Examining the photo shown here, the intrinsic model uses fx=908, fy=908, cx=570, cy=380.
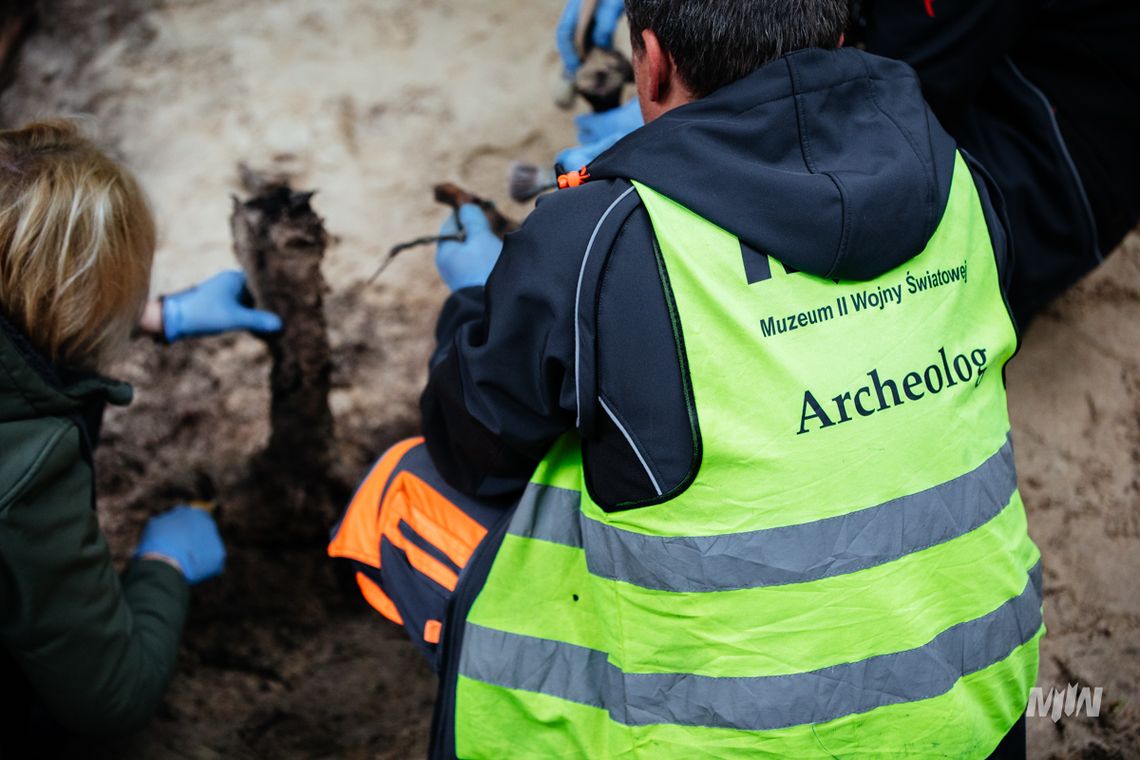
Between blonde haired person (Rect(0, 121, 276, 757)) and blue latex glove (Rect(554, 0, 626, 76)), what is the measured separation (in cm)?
92

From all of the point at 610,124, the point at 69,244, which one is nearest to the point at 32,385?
the point at 69,244

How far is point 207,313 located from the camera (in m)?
1.73

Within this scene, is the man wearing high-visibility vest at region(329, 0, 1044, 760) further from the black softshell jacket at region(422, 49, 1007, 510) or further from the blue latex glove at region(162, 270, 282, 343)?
the blue latex glove at region(162, 270, 282, 343)

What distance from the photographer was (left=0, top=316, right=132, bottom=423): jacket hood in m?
1.09

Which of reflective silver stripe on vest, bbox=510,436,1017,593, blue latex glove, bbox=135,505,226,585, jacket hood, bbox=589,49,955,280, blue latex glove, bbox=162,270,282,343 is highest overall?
jacket hood, bbox=589,49,955,280

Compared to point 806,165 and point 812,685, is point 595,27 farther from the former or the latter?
point 812,685

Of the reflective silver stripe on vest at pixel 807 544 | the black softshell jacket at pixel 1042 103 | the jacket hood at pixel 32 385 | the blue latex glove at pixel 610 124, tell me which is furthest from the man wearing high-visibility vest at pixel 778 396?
the blue latex glove at pixel 610 124

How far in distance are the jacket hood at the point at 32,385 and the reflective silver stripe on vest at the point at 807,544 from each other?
0.71 meters

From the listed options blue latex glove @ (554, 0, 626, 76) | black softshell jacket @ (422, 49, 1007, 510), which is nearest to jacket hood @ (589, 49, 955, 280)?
black softshell jacket @ (422, 49, 1007, 510)

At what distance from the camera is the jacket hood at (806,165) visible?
0.90 m

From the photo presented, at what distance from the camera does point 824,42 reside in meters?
0.99

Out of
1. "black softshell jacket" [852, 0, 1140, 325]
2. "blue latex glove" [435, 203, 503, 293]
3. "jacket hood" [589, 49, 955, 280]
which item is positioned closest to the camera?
"jacket hood" [589, 49, 955, 280]

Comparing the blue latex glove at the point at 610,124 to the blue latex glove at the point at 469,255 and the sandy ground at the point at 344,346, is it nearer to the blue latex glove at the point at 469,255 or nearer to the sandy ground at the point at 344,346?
the blue latex glove at the point at 469,255

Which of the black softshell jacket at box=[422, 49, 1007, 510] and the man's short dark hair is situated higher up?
the man's short dark hair
